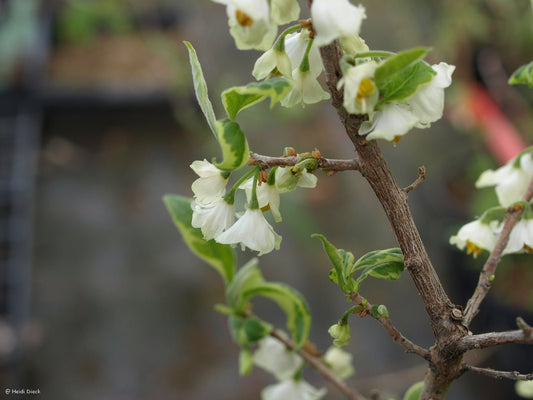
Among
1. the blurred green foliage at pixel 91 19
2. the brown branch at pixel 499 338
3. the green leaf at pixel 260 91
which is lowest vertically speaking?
the brown branch at pixel 499 338

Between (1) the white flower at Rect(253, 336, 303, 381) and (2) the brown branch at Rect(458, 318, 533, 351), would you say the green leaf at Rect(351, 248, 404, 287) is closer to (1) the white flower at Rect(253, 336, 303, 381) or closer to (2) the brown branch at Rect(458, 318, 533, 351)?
(2) the brown branch at Rect(458, 318, 533, 351)

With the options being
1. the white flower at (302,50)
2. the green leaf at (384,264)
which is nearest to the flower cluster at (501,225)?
the green leaf at (384,264)

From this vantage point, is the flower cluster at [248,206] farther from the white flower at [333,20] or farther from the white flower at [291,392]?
the white flower at [291,392]

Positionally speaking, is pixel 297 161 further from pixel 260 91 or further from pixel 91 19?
pixel 91 19

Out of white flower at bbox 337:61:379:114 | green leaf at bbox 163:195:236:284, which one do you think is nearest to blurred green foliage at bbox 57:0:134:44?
green leaf at bbox 163:195:236:284

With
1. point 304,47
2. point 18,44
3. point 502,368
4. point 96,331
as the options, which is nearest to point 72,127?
point 18,44

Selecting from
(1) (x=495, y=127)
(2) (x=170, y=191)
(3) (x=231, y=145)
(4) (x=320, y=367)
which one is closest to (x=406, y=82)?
(3) (x=231, y=145)
